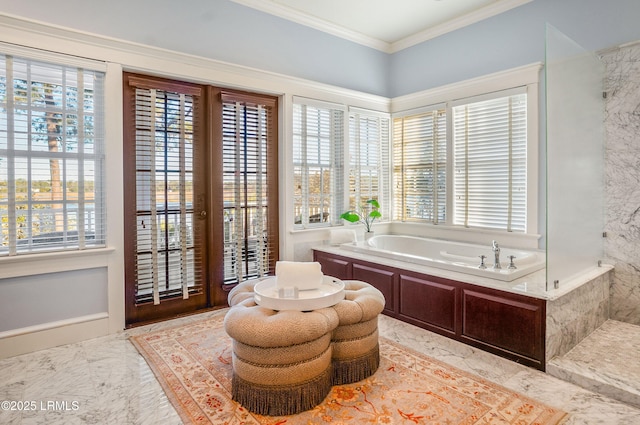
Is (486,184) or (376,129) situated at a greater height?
(376,129)

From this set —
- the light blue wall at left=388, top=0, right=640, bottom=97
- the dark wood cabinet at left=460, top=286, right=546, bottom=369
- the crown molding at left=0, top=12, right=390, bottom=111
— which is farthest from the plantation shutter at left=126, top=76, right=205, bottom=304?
the light blue wall at left=388, top=0, right=640, bottom=97

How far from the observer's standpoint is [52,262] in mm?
2852

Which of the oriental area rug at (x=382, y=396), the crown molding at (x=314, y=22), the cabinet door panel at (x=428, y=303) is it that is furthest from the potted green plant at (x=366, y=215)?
the crown molding at (x=314, y=22)

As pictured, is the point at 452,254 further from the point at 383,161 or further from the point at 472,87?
the point at 472,87

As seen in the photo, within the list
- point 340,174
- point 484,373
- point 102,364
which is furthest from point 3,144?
point 484,373

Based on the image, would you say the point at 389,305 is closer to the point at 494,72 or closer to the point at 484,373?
the point at 484,373

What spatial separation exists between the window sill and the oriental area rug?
0.87m

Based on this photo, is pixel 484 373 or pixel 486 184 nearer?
pixel 484 373

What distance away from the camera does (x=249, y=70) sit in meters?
3.79

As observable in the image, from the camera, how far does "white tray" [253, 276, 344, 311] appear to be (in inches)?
85.2

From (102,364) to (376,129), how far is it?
12.9 feet

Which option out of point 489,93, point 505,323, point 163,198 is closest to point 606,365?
point 505,323

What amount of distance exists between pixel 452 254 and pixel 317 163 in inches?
73.1

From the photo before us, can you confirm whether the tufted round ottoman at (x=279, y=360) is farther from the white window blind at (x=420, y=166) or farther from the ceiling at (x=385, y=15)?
the ceiling at (x=385, y=15)
